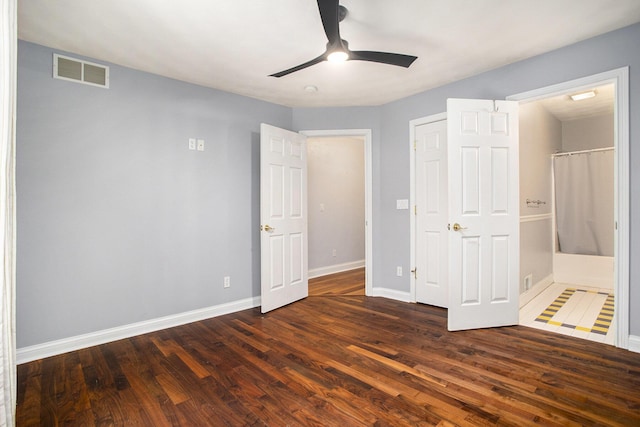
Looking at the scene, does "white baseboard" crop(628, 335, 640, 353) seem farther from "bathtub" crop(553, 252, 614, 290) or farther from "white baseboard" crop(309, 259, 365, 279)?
"white baseboard" crop(309, 259, 365, 279)

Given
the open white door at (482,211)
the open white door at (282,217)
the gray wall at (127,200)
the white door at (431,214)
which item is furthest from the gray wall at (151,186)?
the open white door at (482,211)

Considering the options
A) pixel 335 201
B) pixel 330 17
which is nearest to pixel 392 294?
pixel 335 201

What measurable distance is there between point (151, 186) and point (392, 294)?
3067 mm

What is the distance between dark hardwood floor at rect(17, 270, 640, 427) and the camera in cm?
177

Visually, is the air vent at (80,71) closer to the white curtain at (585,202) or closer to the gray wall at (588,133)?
the white curtain at (585,202)

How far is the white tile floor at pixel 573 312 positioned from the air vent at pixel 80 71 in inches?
179

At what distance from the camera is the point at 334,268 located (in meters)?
5.77

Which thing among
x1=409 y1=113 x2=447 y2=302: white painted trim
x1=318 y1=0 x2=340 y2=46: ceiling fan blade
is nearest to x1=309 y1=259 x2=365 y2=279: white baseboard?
x1=409 y1=113 x2=447 y2=302: white painted trim

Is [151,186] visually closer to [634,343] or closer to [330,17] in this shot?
[330,17]

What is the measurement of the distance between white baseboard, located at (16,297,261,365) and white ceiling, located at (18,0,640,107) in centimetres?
240

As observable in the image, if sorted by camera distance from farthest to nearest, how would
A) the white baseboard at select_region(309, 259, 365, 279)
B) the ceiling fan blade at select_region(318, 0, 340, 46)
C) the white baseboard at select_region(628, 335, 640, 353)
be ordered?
the white baseboard at select_region(309, 259, 365, 279) → the white baseboard at select_region(628, 335, 640, 353) → the ceiling fan blade at select_region(318, 0, 340, 46)

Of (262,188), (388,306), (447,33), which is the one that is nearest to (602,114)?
(447,33)

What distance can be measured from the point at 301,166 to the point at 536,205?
3172mm

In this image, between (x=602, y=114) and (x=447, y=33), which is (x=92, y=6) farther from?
(x=602, y=114)
